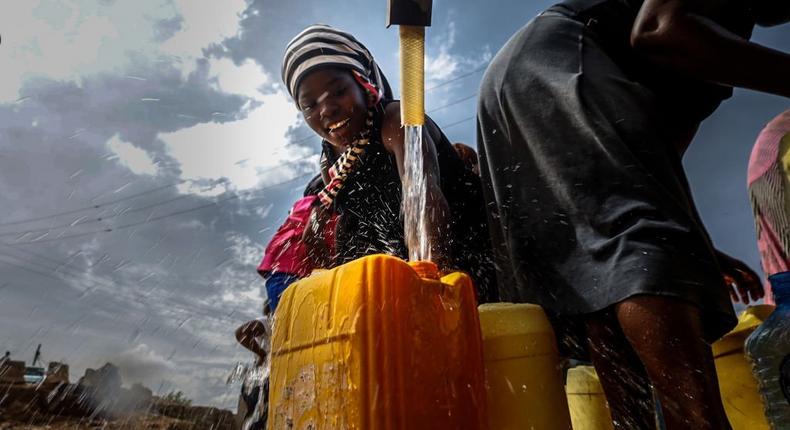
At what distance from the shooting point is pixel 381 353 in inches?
42.6

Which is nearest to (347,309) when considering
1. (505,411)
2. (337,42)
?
(505,411)

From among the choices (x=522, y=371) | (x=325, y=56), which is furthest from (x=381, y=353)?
(x=325, y=56)

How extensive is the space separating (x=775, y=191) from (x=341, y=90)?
219 cm

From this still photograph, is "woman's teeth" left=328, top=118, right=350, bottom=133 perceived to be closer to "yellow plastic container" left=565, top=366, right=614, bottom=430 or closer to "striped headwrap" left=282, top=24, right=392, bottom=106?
"striped headwrap" left=282, top=24, right=392, bottom=106

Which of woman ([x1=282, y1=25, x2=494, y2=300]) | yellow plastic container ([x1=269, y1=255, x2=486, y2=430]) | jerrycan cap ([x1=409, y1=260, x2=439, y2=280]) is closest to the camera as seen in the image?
yellow plastic container ([x1=269, y1=255, x2=486, y2=430])

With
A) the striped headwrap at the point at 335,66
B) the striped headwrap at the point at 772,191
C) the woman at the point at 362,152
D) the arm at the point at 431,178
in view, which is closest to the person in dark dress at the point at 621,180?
the arm at the point at 431,178

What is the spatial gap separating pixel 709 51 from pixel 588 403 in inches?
61.6

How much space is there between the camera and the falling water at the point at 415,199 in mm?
1960

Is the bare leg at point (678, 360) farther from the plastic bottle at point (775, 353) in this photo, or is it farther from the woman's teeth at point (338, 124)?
the woman's teeth at point (338, 124)

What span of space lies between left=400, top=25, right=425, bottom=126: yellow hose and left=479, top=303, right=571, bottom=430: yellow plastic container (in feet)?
2.10

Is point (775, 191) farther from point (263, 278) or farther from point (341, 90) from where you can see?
point (263, 278)

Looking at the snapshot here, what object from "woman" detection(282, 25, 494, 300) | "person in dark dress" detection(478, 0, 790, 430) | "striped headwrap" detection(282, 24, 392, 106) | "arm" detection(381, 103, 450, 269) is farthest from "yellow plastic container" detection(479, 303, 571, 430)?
"striped headwrap" detection(282, 24, 392, 106)

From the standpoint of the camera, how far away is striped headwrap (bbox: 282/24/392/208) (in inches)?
105

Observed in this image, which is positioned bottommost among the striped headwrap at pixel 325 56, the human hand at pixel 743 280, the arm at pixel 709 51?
the human hand at pixel 743 280
